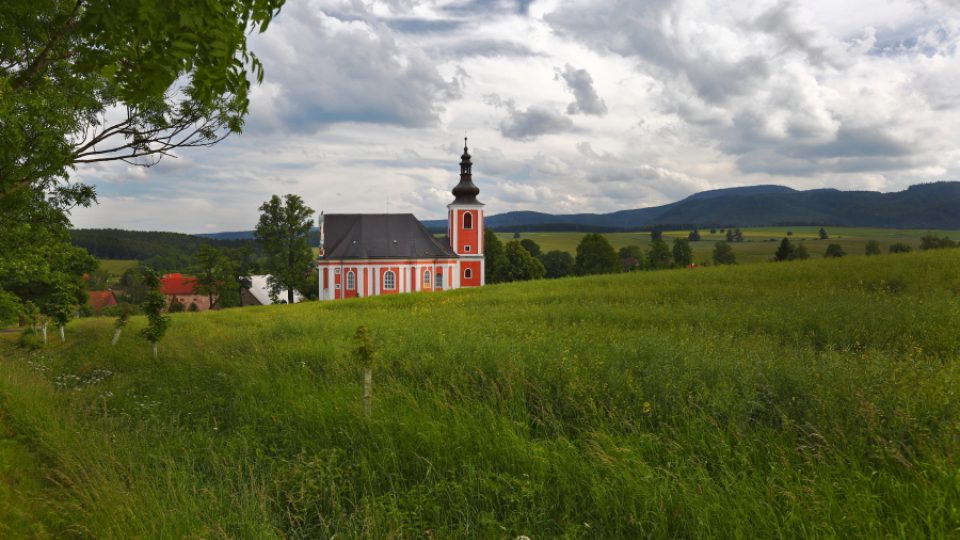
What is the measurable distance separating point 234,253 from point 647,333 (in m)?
57.3

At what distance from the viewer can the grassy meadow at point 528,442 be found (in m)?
4.02

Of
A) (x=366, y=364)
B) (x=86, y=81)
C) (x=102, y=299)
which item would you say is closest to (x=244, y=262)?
(x=102, y=299)

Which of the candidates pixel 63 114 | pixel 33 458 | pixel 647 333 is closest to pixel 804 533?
pixel 647 333

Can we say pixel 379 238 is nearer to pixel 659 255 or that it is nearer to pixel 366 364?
pixel 659 255

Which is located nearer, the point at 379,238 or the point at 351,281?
the point at 351,281

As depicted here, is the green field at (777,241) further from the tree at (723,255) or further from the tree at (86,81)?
the tree at (86,81)

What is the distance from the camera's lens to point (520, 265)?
216 feet

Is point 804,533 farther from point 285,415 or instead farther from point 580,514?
point 285,415

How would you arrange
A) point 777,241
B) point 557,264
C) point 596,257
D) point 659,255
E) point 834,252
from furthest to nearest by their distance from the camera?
point 777,241, point 557,264, point 659,255, point 596,257, point 834,252

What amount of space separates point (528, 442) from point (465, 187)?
5287 cm

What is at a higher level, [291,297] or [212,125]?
[212,125]

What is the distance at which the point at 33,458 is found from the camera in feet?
20.7

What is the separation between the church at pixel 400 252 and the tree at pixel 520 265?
9.44 meters

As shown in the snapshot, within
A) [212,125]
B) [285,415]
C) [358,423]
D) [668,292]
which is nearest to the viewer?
[358,423]
